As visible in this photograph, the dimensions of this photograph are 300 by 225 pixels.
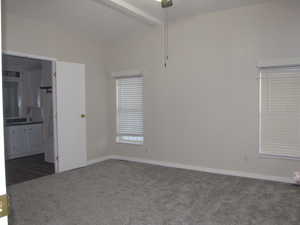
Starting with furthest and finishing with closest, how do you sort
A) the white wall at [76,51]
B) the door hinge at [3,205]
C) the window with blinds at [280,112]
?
the white wall at [76,51], the window with blinds at [280,112], the door hinge at [3,205]

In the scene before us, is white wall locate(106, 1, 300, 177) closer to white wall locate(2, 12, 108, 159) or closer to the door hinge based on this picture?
white wall locate(2, 12, 108, 159)

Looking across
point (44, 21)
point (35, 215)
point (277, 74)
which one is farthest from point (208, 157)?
point (44, 21)

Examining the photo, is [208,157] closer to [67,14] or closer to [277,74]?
[277,74]

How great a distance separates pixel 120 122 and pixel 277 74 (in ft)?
12.0

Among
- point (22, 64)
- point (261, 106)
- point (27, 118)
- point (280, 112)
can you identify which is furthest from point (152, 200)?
point (22, 64)

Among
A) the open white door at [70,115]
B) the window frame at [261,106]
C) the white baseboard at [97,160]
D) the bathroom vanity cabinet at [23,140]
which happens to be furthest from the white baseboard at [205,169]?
the bathroom vanity cabinet at [23,140]

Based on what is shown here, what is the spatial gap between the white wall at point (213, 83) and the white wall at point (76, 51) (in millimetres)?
851

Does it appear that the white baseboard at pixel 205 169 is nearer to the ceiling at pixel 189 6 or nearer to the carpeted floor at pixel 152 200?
the carpeted floor at pixel 152 200

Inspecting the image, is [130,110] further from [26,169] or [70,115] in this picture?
[26,169]

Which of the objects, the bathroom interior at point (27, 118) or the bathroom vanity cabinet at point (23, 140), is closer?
the bathroom interior at point (27, 118)

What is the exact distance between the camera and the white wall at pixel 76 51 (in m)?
4.27

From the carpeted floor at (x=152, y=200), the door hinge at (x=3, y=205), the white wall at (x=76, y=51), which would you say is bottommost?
the carpeted floor at (x=152, y=200)

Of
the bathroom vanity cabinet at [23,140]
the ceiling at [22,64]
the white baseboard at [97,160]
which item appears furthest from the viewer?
the ceiling at [22,64]

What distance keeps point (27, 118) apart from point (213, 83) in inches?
225
